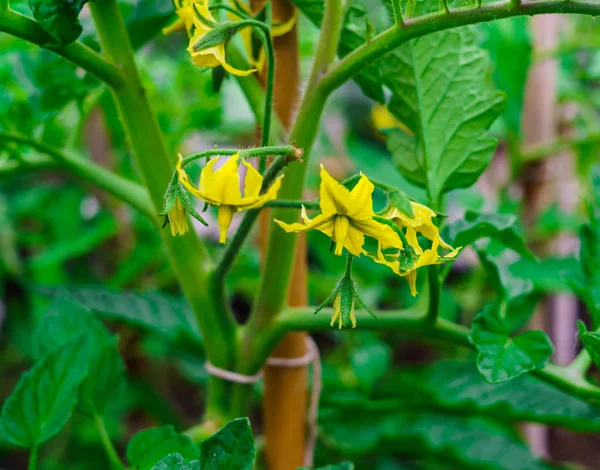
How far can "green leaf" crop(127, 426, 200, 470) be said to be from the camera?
0.40m

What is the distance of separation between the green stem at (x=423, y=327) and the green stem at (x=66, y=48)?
21cm

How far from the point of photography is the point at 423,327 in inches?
17.7

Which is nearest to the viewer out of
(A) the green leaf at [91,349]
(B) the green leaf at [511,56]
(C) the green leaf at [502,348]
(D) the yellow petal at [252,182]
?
(D) the yellow petal at [252,182]

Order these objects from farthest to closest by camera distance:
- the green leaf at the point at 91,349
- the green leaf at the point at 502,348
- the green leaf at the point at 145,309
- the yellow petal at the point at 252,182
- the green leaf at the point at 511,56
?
the green leaf at the point at 511,56, the green leaf at the point at 145,309, the green leaf at the point at 91,349, the green leaf at the point at 502,348, the yellow petal at the point at 252,182

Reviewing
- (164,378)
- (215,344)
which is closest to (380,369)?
(215,344)

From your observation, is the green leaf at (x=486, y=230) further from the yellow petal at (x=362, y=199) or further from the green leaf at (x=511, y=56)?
the green leaf at (x=511, y=56)

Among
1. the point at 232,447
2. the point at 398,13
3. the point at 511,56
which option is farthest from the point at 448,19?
the point at 511,56

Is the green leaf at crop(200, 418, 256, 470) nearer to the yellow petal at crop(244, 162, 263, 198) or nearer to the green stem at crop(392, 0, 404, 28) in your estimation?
the yellow petal at crop(244, 162, 263, 198)

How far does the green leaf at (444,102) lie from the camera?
43 cm

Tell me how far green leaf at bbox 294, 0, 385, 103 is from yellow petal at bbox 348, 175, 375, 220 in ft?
0.53

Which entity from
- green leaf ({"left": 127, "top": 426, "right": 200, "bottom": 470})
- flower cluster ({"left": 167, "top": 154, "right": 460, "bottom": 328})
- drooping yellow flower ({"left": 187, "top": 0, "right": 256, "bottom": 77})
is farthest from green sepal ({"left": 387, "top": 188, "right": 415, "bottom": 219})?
green leaf ({"left": 127, "top": 426, "right": 200, "bottom": 470})

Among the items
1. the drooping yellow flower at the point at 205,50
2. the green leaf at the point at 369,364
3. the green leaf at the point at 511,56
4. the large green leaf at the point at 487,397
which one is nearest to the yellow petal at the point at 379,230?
the drooping yellow flower at the point at 205,50

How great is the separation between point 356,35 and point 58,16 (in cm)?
20

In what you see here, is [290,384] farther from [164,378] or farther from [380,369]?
[164,378]
